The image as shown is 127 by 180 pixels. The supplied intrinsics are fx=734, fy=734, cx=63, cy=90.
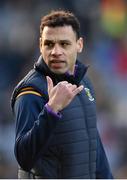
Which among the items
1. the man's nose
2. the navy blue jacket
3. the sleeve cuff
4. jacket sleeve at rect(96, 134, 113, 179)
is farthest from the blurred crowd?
the sleeve cuff

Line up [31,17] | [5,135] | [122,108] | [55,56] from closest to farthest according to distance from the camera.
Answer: [55,56] → [5,135] → [122,108] → [31,17]

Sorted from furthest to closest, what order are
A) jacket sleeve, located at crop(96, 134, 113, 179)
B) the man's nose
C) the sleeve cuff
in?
jacket sleeve, located at crop(96, 134, 113, 179), the man's nose, the sleeve cuff

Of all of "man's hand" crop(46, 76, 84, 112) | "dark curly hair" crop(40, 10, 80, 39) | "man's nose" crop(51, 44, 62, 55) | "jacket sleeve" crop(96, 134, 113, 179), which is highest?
"dark curly hair" crop(40, 10, 80, 39)

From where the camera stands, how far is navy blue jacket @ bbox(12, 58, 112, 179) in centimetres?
400

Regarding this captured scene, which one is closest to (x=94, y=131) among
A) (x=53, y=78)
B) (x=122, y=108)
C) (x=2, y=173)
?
(x=53, y=78)

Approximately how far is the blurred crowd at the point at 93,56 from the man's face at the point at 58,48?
13.7ft

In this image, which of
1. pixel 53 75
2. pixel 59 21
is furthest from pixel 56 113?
pixel 59 21

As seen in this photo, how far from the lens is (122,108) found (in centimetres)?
998

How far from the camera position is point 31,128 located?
4066 mm

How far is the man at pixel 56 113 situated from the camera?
3.98 metres

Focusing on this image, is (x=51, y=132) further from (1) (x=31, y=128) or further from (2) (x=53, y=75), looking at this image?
(2) (x=53, y=75)

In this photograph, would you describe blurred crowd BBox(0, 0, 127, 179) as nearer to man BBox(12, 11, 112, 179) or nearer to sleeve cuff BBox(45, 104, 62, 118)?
man BBox(12, 11, 112, 179)

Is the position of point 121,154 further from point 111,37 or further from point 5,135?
point 111,37

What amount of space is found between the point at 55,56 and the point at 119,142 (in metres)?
4.95
